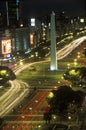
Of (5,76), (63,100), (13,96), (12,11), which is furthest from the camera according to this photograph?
(12,11)

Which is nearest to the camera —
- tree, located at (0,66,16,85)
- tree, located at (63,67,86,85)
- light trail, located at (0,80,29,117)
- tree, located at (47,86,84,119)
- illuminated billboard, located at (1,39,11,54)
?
tree, located at (47,86,84,119)

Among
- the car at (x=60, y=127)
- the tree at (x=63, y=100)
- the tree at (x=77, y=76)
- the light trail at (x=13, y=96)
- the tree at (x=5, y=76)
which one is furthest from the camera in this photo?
the tree at (x=5, y=76)

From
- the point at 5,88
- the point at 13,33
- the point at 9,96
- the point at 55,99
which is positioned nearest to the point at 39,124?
the point at 55,99

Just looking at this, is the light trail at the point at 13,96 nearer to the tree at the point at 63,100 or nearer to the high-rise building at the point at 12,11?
the tree at the point at 63,100

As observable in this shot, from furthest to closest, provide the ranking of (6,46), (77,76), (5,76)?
(6,46) < (5,76) < (77,76)

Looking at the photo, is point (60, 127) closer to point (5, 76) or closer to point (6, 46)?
point (5, 76)

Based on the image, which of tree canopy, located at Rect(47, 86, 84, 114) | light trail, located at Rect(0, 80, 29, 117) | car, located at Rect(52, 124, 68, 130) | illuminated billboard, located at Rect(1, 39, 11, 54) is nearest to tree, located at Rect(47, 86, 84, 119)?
tree canopy, located at Rect(47, 86, 84, 114)

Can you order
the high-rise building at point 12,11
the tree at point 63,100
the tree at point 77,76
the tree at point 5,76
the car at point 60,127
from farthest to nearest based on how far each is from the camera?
the high-rise building at point 12,11
the tree at point 5,76
the tree at point 77,76
the tree at point 63,100
the car at point 60,127

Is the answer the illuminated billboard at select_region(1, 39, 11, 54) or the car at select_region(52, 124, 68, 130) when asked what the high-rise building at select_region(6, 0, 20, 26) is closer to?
the illuminated billboard at select_region(1, 39, 11, 54)

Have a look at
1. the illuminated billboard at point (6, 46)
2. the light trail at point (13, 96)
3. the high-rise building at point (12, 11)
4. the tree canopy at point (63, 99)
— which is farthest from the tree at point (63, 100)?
the high-rise building at point (12, 11)

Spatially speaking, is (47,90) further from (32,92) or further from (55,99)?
(55,99)

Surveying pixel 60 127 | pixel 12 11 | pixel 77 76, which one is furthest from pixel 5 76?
pixel 12 11

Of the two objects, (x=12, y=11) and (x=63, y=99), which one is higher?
(x=12, y=11)
